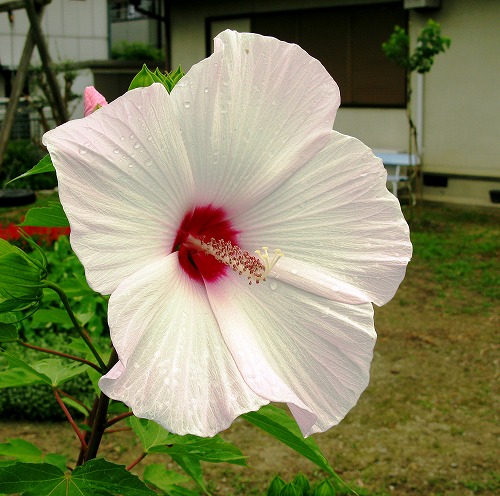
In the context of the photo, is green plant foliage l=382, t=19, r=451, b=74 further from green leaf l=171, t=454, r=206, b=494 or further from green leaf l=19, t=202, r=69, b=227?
green leaf l=19, t=202, r=69, b=227

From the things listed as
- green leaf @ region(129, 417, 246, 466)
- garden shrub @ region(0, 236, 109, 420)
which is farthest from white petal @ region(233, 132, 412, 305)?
garden shrub @ region(0, 236, 109, 420)

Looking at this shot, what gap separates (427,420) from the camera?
4281 mm

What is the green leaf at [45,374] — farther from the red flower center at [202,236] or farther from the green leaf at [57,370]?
the red flower center at [202,236]

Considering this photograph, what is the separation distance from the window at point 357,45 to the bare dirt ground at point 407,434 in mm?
5670

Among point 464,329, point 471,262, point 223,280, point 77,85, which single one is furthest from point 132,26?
point 223,280

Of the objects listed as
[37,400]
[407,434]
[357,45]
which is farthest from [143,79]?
[357,45]

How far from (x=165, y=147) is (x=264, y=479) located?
322cm

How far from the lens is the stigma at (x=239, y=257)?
0.81 meters

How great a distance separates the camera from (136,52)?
21.9 meters

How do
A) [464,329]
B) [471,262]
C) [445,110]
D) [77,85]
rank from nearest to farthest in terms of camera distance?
[464,329] → [471,262] → [445,110] → [77,85]

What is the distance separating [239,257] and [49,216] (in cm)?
25

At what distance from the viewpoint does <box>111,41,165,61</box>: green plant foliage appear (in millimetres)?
21812

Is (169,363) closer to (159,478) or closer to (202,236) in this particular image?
(202,236)

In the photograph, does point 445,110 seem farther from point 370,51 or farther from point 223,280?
point 223,280
